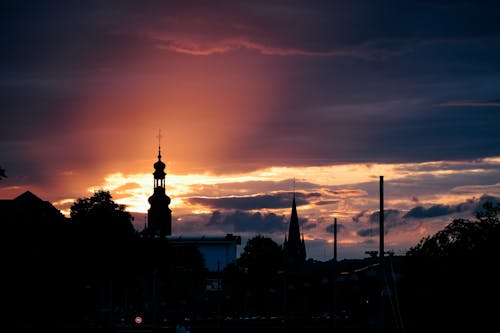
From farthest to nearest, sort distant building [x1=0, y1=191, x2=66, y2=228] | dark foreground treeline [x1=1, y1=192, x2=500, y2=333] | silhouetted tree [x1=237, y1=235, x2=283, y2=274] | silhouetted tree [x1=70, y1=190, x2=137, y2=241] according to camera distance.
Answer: silhouetted tree [x1=237, y1=235, x2=283, y2=274] < silhouetted tree [x1=70, y1=190, x2=137, y2=241] < distant building [x1=0, y1=191, x2=66, y2=228] < dark foreground treeline [x1=1, y1=192, x2=500, y2=333]

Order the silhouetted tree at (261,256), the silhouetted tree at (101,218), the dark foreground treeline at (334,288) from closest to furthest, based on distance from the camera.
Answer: the dark foreground treeline at (334,288) → the silhouetted tree at (101,218) → the silhouetted tree at (261,256)

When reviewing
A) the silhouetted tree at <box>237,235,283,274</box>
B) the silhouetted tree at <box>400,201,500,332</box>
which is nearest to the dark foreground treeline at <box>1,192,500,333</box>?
the silhouetted tree at <box>400,201,500,332</box>

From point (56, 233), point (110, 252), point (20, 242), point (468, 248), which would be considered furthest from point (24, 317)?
point (110, 252)

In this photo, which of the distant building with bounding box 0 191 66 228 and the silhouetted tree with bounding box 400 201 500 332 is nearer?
the silhouetted tree with bounding box 400 201 500 332

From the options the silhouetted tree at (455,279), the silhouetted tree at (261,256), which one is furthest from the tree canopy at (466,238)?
the silhouetted tree at (261,256)

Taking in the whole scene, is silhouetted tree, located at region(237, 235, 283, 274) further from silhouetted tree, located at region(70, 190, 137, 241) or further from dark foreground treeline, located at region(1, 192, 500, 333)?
dark foreground treeline, located at region(1, 192, 500, 333)

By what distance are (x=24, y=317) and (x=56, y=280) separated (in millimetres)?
6025

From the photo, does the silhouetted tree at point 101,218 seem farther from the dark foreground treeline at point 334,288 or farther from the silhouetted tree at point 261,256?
the silhouetted tree at point 261,256

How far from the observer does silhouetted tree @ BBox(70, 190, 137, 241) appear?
8006cm

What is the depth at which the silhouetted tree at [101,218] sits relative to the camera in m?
80.1

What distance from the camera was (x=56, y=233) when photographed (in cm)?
6869

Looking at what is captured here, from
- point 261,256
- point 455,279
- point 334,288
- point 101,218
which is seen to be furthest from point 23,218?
point 261,256

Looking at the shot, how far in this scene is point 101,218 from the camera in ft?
→ 268

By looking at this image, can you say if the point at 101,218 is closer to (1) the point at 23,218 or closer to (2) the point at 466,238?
(1) the point at 23,218
